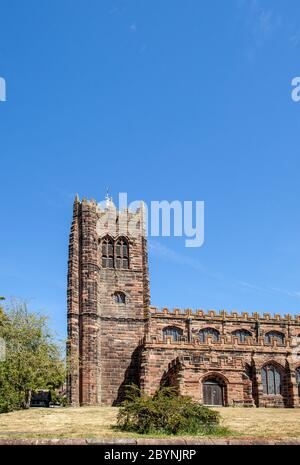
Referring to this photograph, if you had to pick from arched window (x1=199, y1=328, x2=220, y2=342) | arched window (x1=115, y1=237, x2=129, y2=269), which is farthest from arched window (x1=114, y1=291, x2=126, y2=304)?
arched window (x1=199, y1=328, x2=220, y2=342)

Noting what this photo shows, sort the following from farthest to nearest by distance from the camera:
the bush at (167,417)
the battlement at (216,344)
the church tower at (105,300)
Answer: the church tower at (105,300) → the battlement at (216,344) → the bush at (167,417)

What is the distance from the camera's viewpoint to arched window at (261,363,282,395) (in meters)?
42.2

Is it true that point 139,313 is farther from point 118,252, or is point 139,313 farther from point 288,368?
point 288,368

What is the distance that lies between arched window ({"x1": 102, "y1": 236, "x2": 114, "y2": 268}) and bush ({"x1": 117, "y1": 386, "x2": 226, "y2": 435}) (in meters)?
→ 28.1

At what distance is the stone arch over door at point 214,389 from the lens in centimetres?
3806

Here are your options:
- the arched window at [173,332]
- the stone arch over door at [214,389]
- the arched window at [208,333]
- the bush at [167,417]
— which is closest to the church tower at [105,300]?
the arched window at [173,332]

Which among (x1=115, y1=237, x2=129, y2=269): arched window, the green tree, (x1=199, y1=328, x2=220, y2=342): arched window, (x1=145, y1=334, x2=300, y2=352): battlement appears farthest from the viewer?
(x1=199, y1=328, x2=220, y2=342): arched window

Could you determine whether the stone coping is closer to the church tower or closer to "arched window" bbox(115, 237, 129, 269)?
the church tower

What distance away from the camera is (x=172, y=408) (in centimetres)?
2067

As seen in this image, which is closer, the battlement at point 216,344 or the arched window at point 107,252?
→ the battlement at point 216,344

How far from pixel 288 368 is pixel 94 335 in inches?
579

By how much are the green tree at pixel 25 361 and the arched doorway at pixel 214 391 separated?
30.8 feet

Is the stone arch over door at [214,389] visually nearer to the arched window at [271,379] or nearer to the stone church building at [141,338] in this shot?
the stone church building at [141,338]

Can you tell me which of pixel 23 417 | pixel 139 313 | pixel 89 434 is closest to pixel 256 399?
pixel 139 313
